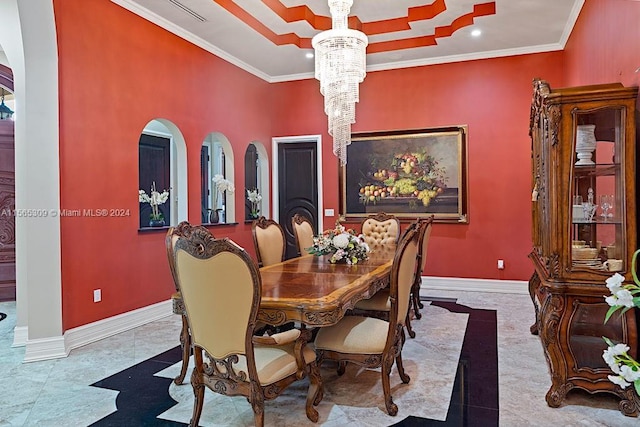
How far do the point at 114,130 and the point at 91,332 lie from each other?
1917 millimetres

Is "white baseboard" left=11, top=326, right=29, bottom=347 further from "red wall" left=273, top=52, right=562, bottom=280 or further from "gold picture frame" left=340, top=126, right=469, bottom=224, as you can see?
"red wall" left=273, top=52, right=562, bottom=280

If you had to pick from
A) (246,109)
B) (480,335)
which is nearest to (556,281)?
(480,335)

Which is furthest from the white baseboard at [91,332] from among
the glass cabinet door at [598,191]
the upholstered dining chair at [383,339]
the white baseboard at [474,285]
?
the glass cabinet door at [598,191]

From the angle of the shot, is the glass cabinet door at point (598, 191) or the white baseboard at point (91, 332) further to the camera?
the white baseboard at point (91, 332)

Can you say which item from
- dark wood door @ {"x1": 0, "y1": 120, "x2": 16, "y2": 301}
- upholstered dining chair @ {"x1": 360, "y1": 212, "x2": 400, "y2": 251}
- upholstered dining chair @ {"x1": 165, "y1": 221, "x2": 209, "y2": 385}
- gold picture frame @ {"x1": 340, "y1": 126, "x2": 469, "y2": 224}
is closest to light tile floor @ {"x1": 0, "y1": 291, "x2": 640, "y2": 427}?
upholstered dining chair @ {"x1": 165, "y1": 221, "x2": 209, "y2": 385}

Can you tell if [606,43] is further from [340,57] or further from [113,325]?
[113,325]

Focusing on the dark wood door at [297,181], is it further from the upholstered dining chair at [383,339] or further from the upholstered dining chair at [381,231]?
the upholstered dining chair at [383,339]

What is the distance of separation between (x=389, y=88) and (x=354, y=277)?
4.32 m

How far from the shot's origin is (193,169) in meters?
5.34

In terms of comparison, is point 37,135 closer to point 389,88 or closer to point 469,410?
point 469,410

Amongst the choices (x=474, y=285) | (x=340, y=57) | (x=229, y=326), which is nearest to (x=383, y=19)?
(x=340, y=57)

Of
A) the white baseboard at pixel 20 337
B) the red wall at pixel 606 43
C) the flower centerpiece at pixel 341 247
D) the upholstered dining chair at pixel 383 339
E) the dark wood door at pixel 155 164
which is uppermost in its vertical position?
the red wall at pixel 606 43

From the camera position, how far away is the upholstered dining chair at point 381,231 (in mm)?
5199

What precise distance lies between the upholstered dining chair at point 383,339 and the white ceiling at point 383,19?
3.27 metres
